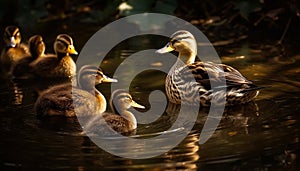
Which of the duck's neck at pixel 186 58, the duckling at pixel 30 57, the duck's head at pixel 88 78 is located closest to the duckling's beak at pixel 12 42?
the duckling at pixel 30 57

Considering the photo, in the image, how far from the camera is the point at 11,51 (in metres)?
9.08

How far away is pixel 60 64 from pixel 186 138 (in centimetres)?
304

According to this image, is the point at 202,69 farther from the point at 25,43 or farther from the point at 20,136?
the point at 25,43

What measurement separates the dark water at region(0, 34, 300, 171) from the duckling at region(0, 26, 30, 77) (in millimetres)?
1023

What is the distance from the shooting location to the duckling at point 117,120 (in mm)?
6254

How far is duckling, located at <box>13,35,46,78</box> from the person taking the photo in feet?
28.4

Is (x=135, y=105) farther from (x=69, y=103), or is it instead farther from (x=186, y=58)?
(x=186, y=58)

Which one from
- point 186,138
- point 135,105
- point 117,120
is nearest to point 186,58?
point 135,105

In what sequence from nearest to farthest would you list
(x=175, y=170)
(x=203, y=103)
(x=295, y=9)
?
1. (x=175, y=170)
2. (x=203, y=103)
3. (x=295, y=9)

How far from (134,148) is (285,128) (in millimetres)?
1265

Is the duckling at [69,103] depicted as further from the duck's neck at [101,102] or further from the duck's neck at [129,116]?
the duck's neck at [129,116]

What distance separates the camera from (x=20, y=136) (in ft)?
20.2

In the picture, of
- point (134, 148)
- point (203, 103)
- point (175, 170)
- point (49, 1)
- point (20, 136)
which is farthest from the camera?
point (49, 1)

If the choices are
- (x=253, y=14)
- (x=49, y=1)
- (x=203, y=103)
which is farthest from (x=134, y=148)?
(x=49, y=1)
